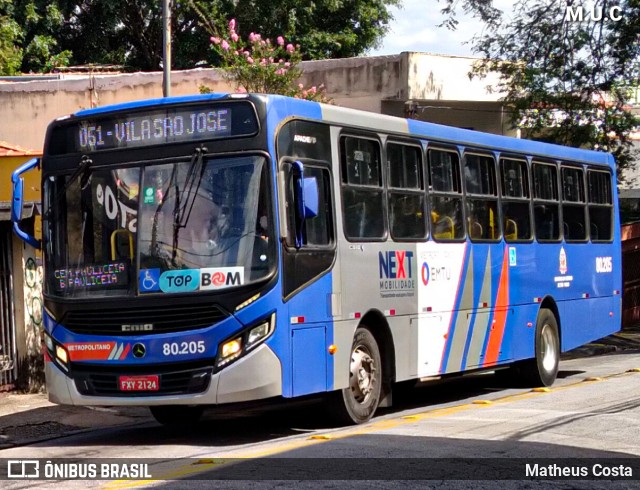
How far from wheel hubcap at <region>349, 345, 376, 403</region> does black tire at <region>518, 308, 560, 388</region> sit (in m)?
4.58

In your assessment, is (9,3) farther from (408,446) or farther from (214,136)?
(408,446)

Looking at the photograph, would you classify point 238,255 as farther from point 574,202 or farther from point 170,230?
point 574,202

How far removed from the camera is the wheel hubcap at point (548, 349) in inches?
627

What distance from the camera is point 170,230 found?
33.9ft

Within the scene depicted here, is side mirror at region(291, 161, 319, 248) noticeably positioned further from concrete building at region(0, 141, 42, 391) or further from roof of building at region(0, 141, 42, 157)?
roof of building at region(0, 141, 42, 157)

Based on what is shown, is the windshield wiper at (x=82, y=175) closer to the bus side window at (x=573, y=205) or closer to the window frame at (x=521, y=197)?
the window frame at (x=521, y=197)

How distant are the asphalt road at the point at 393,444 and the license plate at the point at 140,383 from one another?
1.88 ft

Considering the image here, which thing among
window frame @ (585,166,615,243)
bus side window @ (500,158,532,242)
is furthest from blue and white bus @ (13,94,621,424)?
window frame @ (585,166,615,243)

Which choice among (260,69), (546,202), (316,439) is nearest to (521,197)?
(546,202)

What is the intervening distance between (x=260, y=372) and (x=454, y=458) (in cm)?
207

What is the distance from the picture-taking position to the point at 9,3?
117 ft

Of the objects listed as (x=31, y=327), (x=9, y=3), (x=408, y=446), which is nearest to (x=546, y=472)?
(x=408, y=446)

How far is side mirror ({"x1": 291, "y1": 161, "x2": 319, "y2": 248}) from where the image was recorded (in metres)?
10.3

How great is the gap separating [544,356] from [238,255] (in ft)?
23.5
